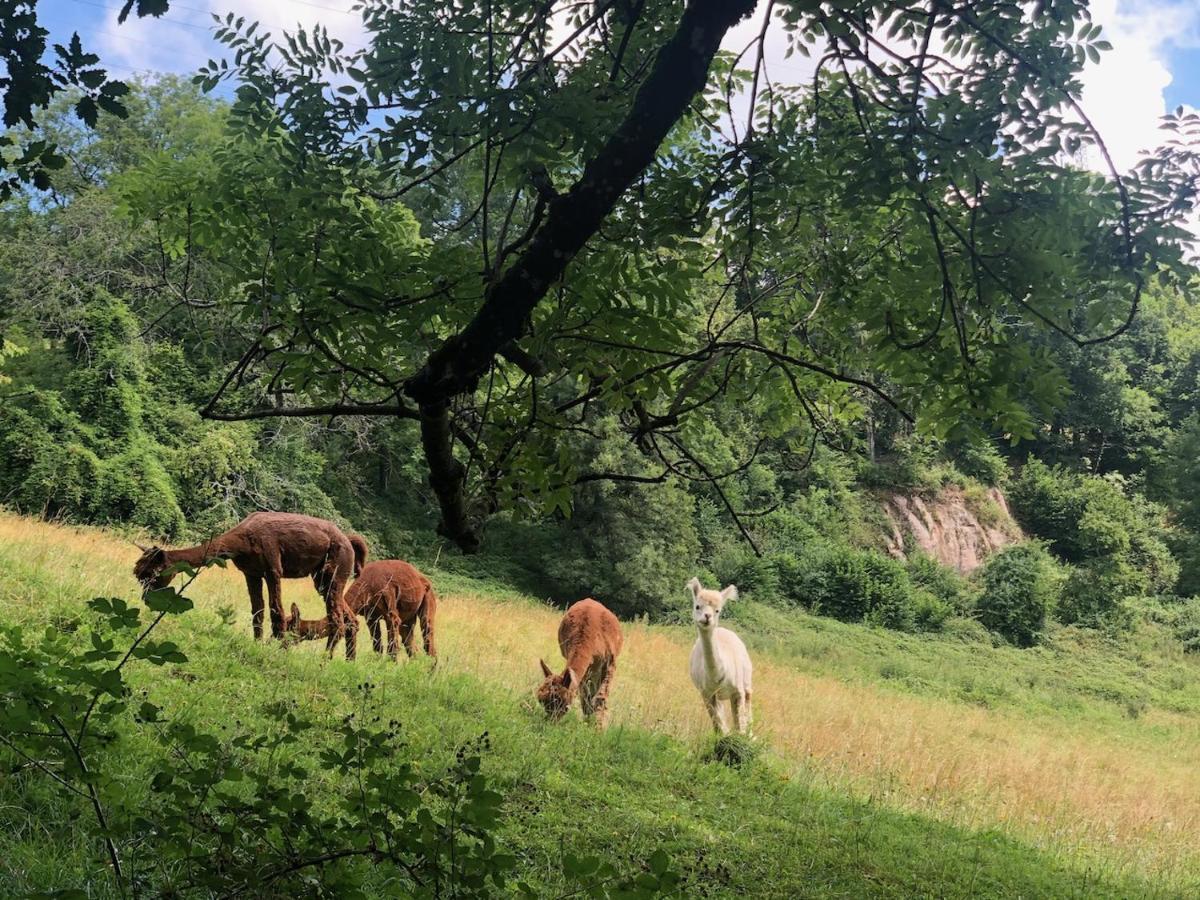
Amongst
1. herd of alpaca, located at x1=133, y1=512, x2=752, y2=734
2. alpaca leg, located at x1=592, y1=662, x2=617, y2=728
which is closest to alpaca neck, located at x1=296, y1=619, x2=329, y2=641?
herd of alpaca, located at x1=133, y1=512, x2=752, y2=734

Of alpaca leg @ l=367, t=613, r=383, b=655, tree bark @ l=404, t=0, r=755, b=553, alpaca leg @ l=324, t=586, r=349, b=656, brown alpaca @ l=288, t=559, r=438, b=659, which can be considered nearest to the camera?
tree bark @ l=404, t=0, r=755, b=553

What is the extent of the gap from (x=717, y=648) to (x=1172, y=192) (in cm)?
701

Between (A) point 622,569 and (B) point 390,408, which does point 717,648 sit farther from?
(A) point 622,569

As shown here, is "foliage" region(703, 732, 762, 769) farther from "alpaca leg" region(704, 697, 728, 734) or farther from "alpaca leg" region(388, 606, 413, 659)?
"alpaca leg" region(388, 606, 413, 659)

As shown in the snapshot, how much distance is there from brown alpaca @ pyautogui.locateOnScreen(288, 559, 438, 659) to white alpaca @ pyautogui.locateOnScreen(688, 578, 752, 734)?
292 cm

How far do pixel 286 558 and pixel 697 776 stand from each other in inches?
168

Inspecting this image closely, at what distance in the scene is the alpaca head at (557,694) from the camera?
7484 mm

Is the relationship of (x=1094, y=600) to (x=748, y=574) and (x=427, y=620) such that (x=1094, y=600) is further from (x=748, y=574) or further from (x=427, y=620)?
(x=427, y=620)

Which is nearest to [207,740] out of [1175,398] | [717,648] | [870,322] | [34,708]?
[34,708]

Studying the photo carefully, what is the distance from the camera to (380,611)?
889 cm

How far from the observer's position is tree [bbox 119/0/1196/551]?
276 centimetres

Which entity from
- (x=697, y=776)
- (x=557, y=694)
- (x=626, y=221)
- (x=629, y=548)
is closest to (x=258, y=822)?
(x=626, y=221)

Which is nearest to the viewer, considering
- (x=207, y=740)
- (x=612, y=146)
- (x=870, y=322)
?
(x=207, y=740)

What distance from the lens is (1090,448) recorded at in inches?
1710
